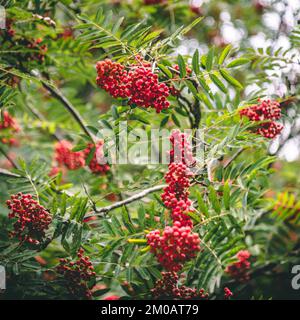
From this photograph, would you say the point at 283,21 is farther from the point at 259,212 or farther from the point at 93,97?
the point at 93,97

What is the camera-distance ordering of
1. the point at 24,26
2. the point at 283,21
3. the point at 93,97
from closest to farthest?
the point at 24,26 → the point at 283,21 → the point at 93,97

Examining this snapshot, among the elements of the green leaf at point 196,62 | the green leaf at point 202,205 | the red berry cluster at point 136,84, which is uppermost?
the green leaf at point 196,62

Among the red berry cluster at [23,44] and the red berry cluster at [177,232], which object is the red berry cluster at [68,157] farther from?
the red berry cluster at [177,232]

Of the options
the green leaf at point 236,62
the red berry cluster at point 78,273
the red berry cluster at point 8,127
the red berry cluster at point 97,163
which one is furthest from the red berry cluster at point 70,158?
the green leaf at point 236,62

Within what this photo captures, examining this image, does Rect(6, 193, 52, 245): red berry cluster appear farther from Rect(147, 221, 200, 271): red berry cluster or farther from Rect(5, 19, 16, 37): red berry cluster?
Rect(5, 19, 16, 37): red berry cluster

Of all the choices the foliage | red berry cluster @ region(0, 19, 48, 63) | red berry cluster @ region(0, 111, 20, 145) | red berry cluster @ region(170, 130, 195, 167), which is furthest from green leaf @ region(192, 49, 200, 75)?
red berry cluster @ region(0, 111, 20, 145)

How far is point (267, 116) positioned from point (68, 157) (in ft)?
5.53

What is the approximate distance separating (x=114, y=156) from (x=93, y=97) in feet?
10.9

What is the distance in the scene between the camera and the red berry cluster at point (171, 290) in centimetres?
200

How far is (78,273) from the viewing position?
6.64 feet

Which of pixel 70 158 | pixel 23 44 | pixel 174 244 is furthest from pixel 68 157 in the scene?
pixel 174 244

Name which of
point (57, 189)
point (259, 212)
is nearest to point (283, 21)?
point (259, 212)

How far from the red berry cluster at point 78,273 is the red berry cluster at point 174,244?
504 millimetres

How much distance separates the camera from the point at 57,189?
2488 millimetres
